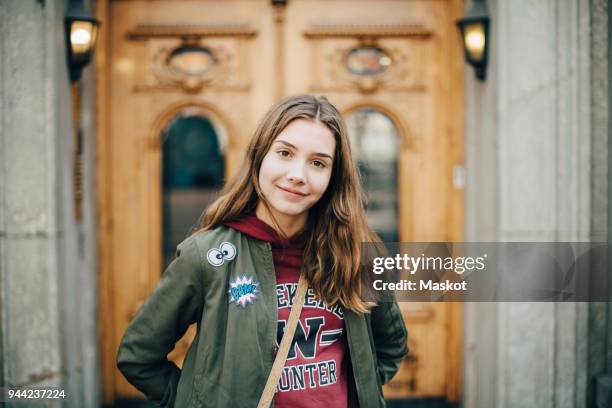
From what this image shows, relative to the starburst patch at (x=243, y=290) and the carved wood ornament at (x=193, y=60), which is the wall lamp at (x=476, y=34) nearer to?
the carved wood ornament at (x=193, y=60)

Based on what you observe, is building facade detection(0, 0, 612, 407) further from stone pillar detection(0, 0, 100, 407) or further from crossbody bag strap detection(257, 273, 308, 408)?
crossbody bag strap detection(257, 273, 308, 408)

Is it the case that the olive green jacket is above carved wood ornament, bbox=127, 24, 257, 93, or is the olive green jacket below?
below

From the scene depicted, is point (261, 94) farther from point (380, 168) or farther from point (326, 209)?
point (326, 209)

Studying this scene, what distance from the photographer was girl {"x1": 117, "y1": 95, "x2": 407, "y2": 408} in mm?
1581

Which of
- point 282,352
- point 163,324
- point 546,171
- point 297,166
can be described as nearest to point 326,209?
point 297,166

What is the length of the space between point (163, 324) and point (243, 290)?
1.01 feet

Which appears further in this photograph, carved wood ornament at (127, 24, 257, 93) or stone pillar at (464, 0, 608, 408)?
carved wood ornament at (127, 24, 257, 93)

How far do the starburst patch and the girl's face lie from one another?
0.26 m

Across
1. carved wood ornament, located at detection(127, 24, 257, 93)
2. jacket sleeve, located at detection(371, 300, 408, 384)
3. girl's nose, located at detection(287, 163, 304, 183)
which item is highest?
carved wood ornament, located at detection(127, 24, 257, 93)

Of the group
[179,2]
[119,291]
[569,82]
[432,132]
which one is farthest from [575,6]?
[119,291]

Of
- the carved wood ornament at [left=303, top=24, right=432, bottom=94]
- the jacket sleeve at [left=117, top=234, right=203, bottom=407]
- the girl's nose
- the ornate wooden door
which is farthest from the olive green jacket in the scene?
the carved wood ornament at [left=303, top=24, right=432, bottom=94]

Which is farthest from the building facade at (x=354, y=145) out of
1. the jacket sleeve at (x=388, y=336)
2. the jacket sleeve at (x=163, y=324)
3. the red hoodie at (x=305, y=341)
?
the red hoodie at (x=305, y=341)

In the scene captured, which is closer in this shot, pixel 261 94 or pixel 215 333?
pixel 215 333

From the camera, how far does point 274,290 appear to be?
163 centimetres
